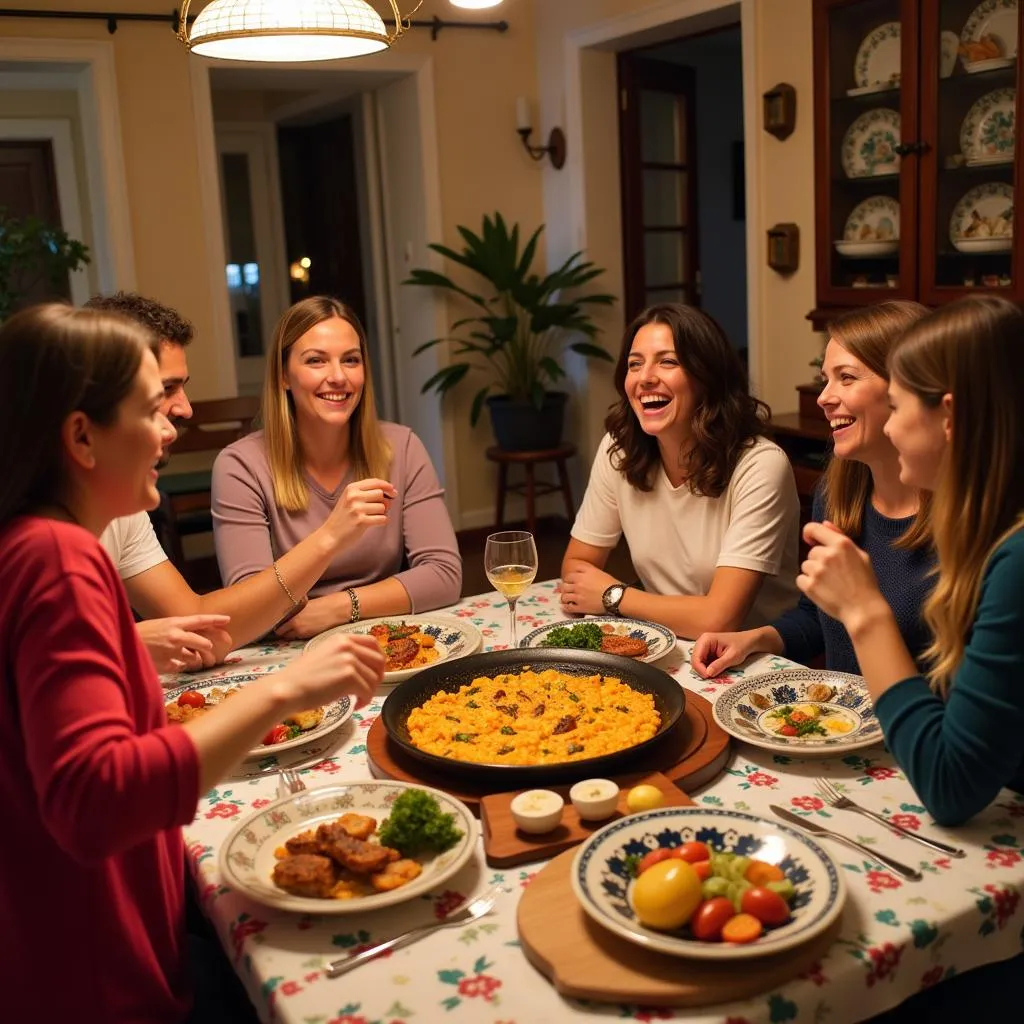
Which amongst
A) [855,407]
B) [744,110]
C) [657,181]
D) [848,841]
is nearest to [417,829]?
[848,841]

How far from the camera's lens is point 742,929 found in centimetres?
104

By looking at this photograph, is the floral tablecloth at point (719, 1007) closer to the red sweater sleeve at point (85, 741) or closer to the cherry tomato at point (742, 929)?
the cherry tomato at point (742, 929)

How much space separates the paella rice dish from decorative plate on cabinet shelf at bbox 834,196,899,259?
8.64 feet

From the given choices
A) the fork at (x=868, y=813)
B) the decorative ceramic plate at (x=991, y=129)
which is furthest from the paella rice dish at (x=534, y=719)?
the decorative ceramic plate at (x=991, y=129)

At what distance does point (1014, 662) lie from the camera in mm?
1203

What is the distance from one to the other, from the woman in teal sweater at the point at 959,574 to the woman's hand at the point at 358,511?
2.85 ft

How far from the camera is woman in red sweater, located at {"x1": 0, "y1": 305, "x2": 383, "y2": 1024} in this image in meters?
1.03

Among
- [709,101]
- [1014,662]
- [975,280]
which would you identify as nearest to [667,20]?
[975,280]

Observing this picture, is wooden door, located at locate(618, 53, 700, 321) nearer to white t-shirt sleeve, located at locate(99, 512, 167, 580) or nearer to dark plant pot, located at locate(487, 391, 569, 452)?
dark plant pot, located at locate(487, 391, 569, 452)

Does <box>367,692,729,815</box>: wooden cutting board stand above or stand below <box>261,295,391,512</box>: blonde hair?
below

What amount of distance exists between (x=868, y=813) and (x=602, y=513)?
1227 mm

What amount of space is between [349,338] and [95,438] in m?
1.38

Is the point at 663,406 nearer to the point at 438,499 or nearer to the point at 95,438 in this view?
the point at 438,499

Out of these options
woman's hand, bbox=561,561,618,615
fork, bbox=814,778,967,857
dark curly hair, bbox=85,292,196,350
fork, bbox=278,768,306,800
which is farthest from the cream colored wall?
fork, bbox=814,778,967,857
